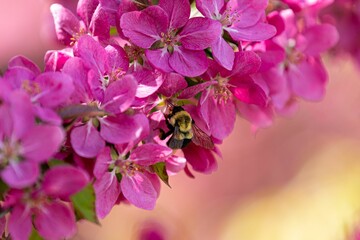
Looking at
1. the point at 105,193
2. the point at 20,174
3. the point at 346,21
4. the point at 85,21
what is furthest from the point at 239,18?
the point at 346,21

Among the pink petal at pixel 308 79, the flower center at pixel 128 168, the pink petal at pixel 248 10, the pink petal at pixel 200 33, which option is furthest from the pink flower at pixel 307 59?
the flower center at pixel 128 168

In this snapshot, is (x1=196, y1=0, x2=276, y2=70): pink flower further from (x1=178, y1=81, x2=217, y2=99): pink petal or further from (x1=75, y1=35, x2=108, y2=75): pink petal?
(x1=75, y1=35, x2=108, y2=75): pink petal

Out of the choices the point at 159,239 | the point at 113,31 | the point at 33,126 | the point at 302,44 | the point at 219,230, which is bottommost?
the point at 219,230

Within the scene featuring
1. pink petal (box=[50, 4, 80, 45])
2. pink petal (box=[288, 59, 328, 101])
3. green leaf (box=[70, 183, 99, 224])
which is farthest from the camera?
pink petal (box=[288, 59, 328, 101])

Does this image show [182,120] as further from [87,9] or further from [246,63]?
[87,9]

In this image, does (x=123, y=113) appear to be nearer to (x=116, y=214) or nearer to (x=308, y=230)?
(x=308, y=230)

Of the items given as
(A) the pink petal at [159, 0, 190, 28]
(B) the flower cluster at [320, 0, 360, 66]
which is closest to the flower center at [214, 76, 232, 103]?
(A) the pink petal at [159, 0, 190, 28]

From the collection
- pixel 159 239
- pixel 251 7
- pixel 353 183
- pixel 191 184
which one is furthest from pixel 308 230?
pixel 251 7
